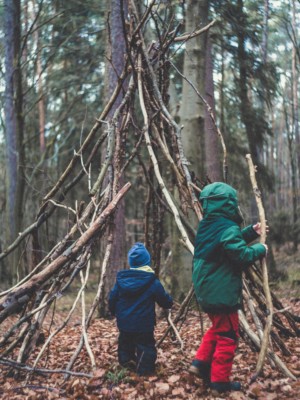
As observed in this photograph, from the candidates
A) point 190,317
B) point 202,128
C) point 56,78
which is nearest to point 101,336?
point 190,317

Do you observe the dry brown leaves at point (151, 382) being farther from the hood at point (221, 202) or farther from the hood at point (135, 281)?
the hood at point (221, 202)

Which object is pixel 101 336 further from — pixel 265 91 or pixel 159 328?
pixel 265 91

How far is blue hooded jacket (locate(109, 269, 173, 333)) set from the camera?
3661mm

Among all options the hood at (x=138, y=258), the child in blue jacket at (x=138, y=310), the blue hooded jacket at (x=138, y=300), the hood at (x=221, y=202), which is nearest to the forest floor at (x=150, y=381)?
the child in blue jacket at (x=138, y=310)

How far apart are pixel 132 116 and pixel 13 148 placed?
710 cm

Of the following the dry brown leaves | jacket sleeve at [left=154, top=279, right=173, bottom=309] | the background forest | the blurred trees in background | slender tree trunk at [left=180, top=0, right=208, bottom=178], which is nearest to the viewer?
the dry brown leaves

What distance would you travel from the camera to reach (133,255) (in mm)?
3777

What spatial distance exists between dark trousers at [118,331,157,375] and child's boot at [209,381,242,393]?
26.8 inches

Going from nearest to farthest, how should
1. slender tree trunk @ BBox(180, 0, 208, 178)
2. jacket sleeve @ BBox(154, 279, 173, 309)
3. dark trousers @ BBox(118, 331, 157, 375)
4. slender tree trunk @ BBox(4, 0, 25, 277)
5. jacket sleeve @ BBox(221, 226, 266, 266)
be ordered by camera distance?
jacket sleeve @ BBox(221, 226, 266, 266)
dark trousers @ BBox(118, 331, 157, 375)
jacket sleeve @ BBox(154, 279, 173, 309)
slender tree trunk @ BBox(180, 0, 208, 178)
slender tree trunk @ BBox(4, 0, 25, 277)

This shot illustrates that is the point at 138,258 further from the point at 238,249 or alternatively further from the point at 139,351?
the point at 238,249

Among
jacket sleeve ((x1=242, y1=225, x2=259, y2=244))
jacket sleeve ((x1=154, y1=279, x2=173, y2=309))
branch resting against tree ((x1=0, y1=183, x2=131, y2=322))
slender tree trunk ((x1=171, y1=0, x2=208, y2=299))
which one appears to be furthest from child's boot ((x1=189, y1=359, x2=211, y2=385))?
slender tree trunk ((x1=171, y1=0, x2=208, y2=299))

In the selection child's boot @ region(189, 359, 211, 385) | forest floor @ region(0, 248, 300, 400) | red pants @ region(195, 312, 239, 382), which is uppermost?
red pants @ region(195, 312, 239, 382)

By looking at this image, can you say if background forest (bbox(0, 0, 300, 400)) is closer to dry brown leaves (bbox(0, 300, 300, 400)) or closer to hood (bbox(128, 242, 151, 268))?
dry brown leaves (bbox(0, 300, 300, 400))

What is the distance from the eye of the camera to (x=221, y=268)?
310cm
